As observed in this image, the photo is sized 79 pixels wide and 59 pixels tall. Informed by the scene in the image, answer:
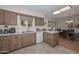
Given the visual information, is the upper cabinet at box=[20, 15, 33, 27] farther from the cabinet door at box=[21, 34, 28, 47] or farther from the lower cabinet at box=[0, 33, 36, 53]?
the cabinet door at box=[21, 34, 28, 47]

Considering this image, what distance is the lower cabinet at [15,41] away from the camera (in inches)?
130

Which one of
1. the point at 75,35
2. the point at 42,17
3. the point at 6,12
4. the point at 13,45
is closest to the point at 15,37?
the point at 13,45

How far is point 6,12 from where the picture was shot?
369cm

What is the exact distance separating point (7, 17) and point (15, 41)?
1202 mm

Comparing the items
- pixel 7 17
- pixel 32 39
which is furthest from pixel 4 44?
pixel 32 39

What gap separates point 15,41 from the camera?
383 cm

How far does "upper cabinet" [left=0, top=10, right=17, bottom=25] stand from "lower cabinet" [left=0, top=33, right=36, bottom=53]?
2.29 ft

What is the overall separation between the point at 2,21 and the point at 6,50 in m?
1.28

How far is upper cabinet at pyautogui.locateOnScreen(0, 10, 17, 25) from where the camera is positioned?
350 centimetres

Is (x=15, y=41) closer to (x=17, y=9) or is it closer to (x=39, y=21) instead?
(x=17, y=9)

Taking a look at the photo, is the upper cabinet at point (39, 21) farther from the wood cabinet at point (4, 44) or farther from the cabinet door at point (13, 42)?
the wood cabinet at point (4, 44)

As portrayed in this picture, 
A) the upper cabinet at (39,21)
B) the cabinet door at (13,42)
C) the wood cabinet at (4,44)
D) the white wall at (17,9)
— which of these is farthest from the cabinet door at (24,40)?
the upper cabinet at (39,21)
